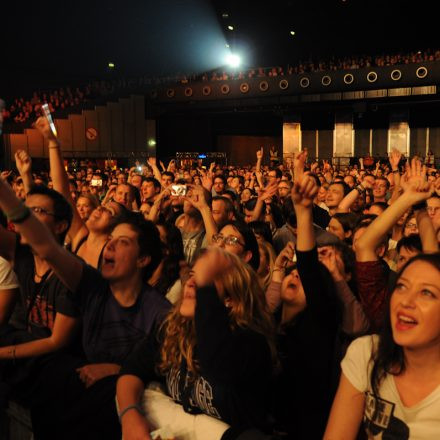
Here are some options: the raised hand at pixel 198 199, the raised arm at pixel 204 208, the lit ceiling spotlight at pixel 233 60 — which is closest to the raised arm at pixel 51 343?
the raised arm at pixel 204 208

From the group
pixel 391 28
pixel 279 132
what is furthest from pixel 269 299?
pixel 279 132

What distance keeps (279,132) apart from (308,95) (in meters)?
8.89

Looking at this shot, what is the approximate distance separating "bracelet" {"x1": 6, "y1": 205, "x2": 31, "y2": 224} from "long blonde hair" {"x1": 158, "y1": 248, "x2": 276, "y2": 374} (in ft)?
2.20

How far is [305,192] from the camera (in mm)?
2203

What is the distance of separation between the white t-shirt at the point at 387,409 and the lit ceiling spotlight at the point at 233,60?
27.1m

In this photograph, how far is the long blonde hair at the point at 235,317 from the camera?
1.91 meters

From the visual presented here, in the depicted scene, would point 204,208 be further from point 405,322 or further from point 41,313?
point 405,322

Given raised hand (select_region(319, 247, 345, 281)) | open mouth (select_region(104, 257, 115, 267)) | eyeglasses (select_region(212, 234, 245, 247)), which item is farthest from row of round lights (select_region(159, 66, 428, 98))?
open mouth (select_region(104, 257, 115, 267))

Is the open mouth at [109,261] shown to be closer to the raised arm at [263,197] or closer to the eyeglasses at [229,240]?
the eyeglasses at [229,240]

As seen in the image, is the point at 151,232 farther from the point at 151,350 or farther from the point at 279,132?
the point at 279,132

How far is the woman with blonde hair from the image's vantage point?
168cm

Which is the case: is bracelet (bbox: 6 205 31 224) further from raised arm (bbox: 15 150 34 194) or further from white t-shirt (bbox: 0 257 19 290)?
raised arm (bbox: 15 150 34 194)

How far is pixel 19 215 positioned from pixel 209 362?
0.87 metres

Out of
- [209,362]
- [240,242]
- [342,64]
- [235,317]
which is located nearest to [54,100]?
[342,64]
